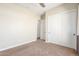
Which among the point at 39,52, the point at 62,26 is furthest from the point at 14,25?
the point at 62,26

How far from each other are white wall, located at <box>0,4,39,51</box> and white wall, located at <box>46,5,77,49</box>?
63.9 inches

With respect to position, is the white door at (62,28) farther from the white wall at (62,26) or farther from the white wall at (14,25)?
the white wall at (14,25)

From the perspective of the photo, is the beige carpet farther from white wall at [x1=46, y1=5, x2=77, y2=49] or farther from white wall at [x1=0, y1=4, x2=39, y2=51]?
white wall at [x1=46, y1=5, x2=77, y2=49]

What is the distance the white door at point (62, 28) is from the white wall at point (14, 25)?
5.35 feet

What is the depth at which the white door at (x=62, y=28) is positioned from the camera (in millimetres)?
4257

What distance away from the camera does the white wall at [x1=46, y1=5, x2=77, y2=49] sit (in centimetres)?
426

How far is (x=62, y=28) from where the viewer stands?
16.2 feet

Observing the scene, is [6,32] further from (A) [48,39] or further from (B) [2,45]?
(A) [48,39]

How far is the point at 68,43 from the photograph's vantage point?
452 centimetres

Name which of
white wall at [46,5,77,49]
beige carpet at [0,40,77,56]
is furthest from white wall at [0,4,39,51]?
white wall at [46,5,77,49]

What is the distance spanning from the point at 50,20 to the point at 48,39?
61.4 inches

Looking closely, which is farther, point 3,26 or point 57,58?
point 3,26

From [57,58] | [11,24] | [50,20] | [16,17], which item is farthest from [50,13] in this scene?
[57,58]

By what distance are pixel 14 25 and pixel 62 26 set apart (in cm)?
318
